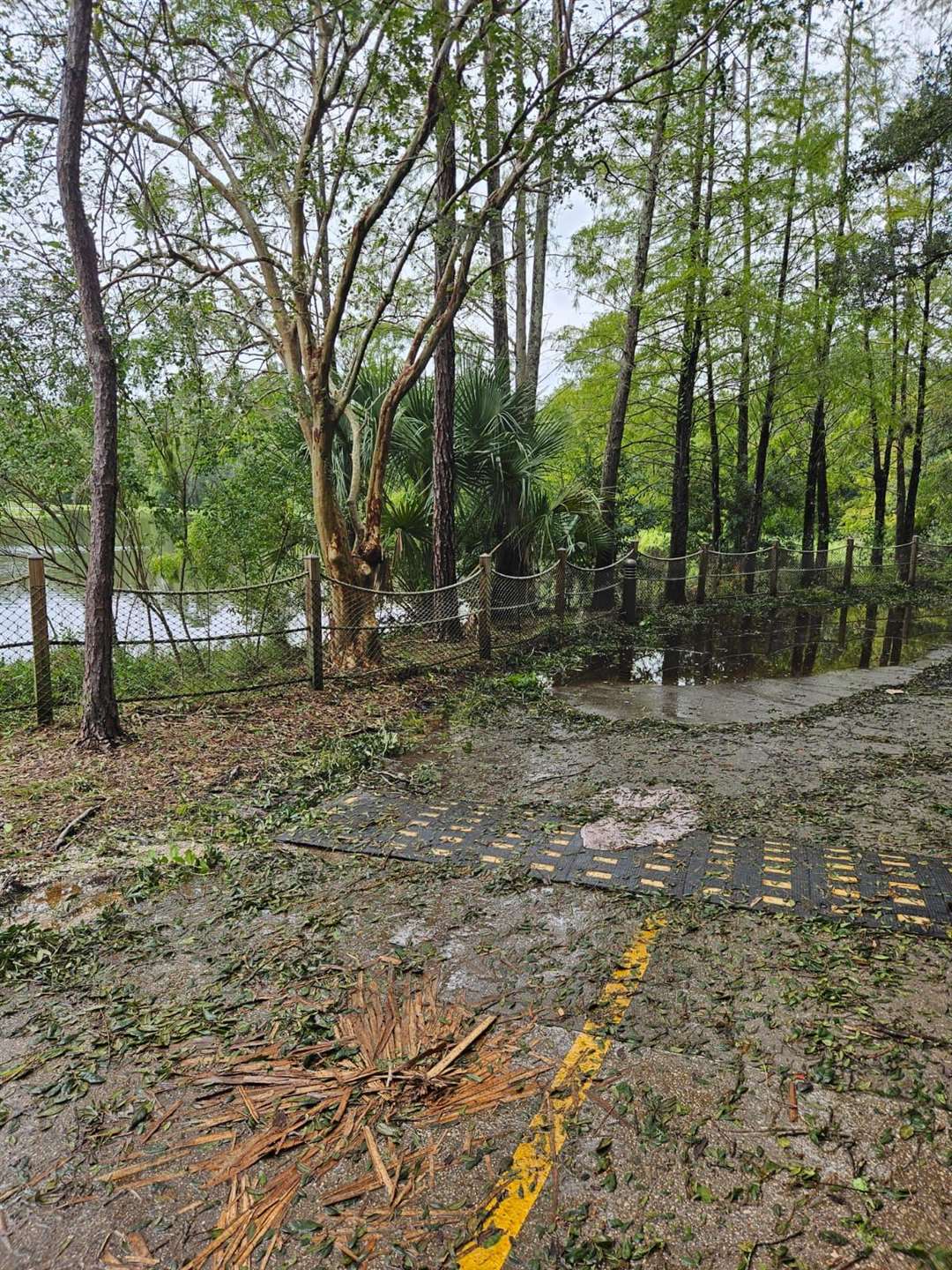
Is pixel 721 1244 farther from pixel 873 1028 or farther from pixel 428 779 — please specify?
pixel 428 779

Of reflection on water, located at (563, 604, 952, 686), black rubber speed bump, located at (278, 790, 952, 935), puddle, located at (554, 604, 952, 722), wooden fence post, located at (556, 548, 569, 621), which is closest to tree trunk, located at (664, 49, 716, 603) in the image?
reflection on water, located at (563, 604, 952, 686)

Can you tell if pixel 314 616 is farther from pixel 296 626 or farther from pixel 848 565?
pixel 848 565

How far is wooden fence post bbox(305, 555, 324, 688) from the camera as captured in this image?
22.4ft

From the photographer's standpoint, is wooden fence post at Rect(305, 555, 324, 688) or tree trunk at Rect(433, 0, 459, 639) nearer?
wooden fence post at Rect(305, 555, 324, 688)

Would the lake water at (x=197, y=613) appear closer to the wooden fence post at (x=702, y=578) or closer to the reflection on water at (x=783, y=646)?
the reflection on water at (x=783, y=646)

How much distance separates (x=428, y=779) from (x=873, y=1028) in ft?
10.1

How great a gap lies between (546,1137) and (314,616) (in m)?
5.37

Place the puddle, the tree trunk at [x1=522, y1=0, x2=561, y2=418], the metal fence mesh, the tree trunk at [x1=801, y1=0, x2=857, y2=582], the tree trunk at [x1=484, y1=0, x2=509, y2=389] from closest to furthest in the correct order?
the metal fence mesh → the tree trunk at [x1=484, y1=0, x2=509, y2=389] → the puddle → the tree trunk at [x1=522, y1=0, x2=561, y2=418] → the tree trunk at [x1=801, y1=0, x2=857, y2=582]

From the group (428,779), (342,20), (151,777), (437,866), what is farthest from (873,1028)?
(342,20)

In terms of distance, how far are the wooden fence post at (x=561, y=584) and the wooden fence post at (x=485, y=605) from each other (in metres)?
1.87

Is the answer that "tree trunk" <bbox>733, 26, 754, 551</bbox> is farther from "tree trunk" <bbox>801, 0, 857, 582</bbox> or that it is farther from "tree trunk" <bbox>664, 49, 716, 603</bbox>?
"tree trunk" <bbox>801, 0, 857, 582</bbox>

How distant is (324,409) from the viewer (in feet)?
25.9

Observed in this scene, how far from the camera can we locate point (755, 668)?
8.95 meters

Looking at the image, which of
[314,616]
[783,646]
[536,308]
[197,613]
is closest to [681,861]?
[314,616]
